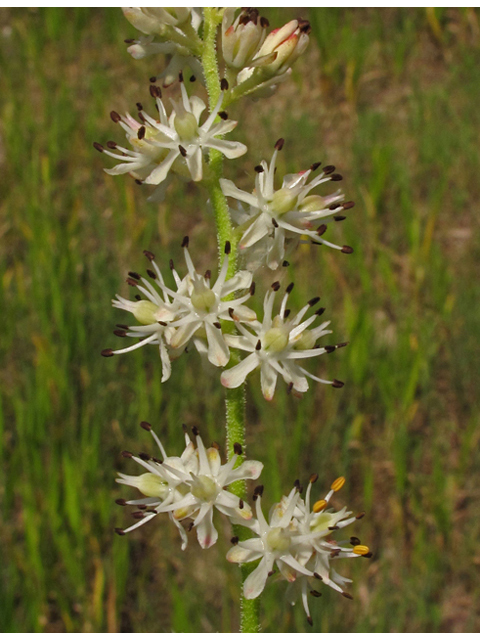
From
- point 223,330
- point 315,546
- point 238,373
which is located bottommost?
point 315,546

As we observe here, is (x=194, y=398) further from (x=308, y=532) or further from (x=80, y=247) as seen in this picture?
(x=308, y=532)

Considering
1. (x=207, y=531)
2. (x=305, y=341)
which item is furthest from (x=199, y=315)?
(x=207, y=531)

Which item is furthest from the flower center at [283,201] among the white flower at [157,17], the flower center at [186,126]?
the white flower at [157,17]

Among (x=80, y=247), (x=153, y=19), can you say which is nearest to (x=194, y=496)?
(x=153, y=19)

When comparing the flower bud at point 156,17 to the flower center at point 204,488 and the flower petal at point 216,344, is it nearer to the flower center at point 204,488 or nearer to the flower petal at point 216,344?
the flower petal at point 216,344

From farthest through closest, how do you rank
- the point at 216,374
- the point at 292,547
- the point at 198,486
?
the point at 216,374 → the point at 292,547 → the point at 198,486

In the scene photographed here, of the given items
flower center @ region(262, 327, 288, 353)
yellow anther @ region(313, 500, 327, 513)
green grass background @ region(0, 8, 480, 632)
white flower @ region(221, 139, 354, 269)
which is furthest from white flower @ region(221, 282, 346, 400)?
green grass background @ region(0, 8, 480, 632)

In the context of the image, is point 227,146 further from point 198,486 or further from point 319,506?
point 319,506
